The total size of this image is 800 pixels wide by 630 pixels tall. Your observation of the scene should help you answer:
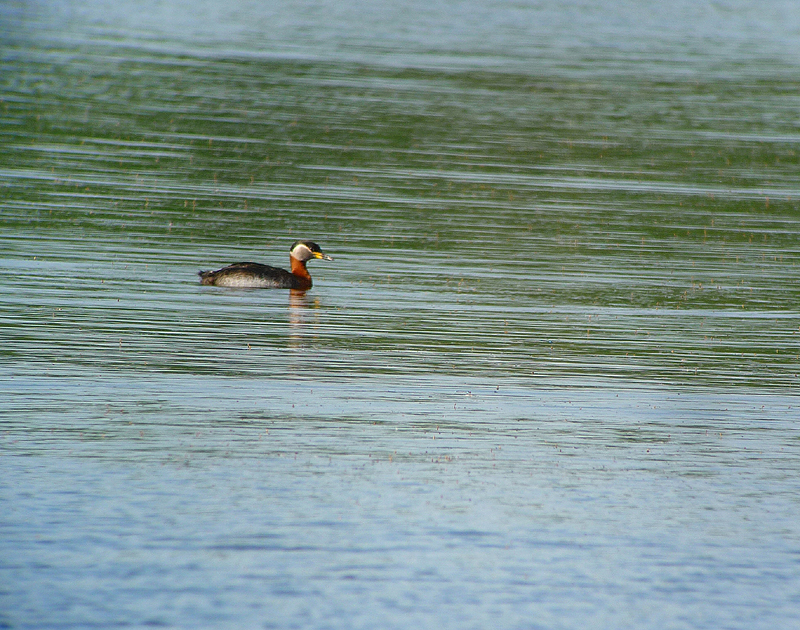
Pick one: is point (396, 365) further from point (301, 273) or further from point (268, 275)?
point (301, 273)

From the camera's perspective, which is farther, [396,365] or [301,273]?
[301,273]

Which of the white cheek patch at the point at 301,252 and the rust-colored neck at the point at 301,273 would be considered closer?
the rust-colored neck at the point at 301,273

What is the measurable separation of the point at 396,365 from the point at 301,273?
4864mm

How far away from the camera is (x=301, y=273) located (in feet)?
60.2

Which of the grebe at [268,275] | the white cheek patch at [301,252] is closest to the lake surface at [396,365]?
the grebe at [268,275]

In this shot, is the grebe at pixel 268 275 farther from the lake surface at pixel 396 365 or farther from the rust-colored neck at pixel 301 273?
the lake surface at pixel 396 365

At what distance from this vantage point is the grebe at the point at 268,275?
57.7 ft

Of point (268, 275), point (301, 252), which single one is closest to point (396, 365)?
point (268, 275)

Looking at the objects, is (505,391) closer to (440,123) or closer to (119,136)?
(119,136)

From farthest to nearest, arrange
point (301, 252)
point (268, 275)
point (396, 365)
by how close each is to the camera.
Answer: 1. point (301, 252)
2. point (268, 275)
3. point (396, 365)

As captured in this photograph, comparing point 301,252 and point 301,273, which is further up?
point 301,252

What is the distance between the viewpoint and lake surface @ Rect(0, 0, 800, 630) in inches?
339

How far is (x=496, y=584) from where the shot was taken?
8.54 meters

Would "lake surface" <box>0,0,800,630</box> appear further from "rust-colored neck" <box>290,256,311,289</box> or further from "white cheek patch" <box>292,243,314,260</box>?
"white cheek patch" <box>292,243,314,260</box>
